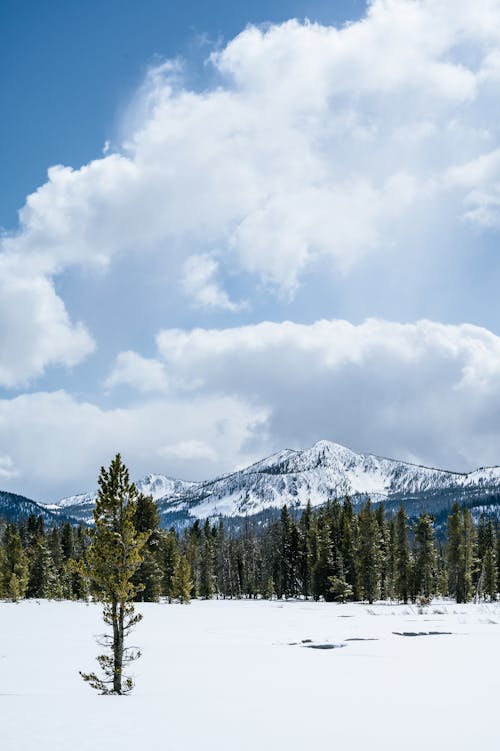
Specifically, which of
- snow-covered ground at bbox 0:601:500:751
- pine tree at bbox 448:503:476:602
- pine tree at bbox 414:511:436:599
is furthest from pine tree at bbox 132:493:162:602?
pine tree at bbox 448:503:476:602

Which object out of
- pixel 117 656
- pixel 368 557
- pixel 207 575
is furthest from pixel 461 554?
pixel 117 656

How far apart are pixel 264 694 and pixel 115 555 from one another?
→ 634 centimetres

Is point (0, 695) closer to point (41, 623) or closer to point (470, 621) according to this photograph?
point (41, 623)

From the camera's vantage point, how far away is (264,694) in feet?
53.3

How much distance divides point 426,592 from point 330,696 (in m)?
58.9

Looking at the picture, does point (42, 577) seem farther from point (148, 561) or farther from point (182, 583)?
point (182, 583)

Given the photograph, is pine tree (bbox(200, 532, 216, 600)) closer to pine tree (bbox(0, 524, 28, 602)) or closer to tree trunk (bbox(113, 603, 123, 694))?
pine tree (bbox(0, 524, 28, 602))

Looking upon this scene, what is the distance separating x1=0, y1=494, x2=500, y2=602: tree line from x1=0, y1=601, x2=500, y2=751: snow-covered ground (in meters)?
29.7

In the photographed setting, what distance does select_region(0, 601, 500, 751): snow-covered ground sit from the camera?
37.5 feet

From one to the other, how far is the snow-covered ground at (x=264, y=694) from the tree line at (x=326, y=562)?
29695 millimetres

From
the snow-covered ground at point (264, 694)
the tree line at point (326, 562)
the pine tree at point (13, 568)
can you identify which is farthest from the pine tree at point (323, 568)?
the snow-covered ground at point (264, 694)

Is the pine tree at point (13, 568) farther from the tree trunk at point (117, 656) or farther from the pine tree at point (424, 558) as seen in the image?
the tree trunk at point (117, 656)

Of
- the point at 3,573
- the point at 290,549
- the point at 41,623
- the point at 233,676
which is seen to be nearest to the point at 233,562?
the point at 290,549

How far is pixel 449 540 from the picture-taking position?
235ft
